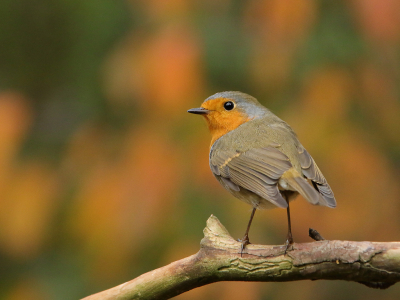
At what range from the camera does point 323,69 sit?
449 centimetres

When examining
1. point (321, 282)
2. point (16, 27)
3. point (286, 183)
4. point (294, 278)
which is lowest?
point (321, 282)

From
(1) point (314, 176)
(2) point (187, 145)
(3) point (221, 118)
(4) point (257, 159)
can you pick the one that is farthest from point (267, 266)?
(2) point (187, 145)

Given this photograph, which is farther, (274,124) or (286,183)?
(274,124)

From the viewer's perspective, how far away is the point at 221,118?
3.57 metres

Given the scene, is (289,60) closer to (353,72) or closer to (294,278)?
(353,72)

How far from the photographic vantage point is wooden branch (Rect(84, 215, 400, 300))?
2.13 m

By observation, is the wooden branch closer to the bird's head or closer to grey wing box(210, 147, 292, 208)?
grey wing box(210, 147, 292, 208)

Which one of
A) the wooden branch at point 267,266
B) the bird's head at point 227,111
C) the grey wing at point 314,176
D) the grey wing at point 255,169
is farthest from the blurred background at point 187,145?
the wooden branch at point 267,266

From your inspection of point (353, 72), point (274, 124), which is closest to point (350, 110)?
point (353, 72)

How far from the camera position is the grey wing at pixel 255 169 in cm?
265

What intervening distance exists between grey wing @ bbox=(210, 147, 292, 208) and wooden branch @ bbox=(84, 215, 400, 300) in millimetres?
270

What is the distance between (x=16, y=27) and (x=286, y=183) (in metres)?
4.14

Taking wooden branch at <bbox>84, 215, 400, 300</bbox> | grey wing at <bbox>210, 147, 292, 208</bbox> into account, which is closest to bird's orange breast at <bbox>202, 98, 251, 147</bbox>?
grey wing at <bbox>210, 147, 292, 208</bbox>

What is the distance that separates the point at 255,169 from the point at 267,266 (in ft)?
2.18
